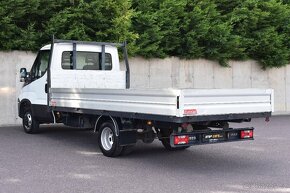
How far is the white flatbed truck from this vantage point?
7.68 meters

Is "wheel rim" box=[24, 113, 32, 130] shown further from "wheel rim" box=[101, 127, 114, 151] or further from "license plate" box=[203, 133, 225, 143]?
"license plate" box=[203, 133, 225, 143]

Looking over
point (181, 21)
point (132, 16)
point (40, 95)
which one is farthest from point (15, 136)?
point (181, 21)

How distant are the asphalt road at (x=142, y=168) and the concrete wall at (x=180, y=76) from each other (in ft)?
12.4

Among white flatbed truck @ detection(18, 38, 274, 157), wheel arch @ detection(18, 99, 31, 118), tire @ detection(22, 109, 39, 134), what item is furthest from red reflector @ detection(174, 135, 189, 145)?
wheel arch @ detection(18, 99, 31, 118)

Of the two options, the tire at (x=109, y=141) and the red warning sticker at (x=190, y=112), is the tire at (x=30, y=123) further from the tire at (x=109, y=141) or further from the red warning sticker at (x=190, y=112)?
the red warning sticker at (x=190, y=112)

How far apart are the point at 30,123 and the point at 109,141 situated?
4199 mm

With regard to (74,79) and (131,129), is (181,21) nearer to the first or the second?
(74,79)

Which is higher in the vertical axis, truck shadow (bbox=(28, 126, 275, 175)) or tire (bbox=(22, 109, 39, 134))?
tire (bbox=(22, 109, 39, 134))

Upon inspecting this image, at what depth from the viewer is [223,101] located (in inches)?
313

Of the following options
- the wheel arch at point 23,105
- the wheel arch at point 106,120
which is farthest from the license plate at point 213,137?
the wheel arch at point 23,105

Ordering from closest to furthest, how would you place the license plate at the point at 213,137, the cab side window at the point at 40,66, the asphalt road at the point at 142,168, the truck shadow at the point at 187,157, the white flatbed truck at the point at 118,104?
the asphalt road at the point at 142,168 → the white flatbed truck at the point at 118,104 → the license plate at the point at 213,137 → the truck shadow at the point at 187,157 → the cab side window at the point at 40,66

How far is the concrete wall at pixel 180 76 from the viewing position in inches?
612

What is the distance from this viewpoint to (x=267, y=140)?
12.0 metres

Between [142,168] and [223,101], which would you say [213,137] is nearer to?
[223,101]
